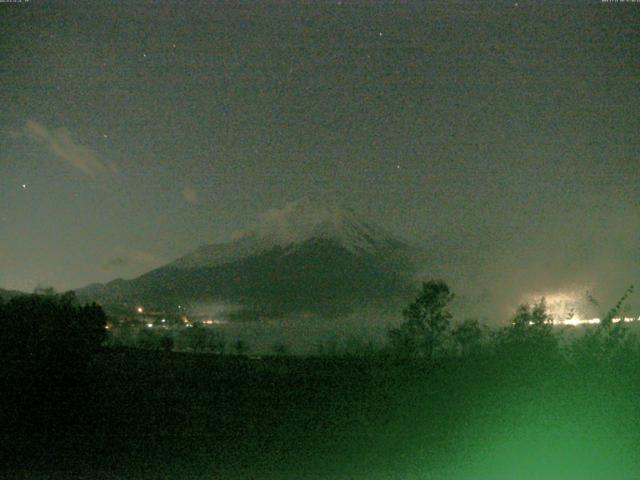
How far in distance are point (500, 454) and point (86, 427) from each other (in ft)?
24.2

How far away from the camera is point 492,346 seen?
1611 centimetres

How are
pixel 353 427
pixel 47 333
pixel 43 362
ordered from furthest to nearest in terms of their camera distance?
pixel 353 427 < pixel 47 333 < pixel 43 362

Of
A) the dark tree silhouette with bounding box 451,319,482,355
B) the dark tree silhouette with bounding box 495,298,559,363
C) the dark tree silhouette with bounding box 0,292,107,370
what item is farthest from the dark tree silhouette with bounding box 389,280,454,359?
the dark tree silhouette with bounding box 0,292,107,370

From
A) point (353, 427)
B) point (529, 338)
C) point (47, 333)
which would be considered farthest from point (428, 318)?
point (47, 333)

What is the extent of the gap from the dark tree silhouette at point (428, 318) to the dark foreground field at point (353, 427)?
20.1 ft

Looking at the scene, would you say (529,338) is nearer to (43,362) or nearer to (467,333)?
(467,333)

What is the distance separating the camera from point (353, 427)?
12148mm

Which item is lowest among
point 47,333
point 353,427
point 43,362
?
point 353,427

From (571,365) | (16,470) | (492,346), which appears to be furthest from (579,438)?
(16,470)

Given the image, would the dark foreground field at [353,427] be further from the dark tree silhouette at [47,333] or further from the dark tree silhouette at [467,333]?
the dark tree silhouette at [467,333]

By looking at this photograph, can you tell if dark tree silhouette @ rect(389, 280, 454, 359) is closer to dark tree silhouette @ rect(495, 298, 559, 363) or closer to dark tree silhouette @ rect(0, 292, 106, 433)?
dark tree silhouette @ rect(495, 298, 559, 363)

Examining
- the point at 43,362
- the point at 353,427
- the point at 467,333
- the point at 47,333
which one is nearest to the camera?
the point at 43,362

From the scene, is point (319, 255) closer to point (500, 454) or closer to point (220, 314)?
point (220, 314)

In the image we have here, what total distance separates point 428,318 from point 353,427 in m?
10.9
